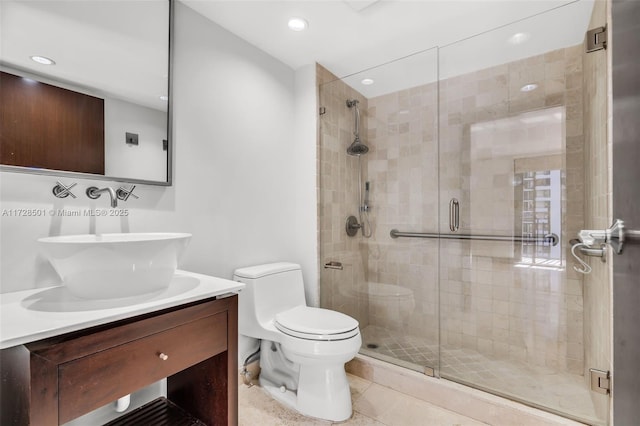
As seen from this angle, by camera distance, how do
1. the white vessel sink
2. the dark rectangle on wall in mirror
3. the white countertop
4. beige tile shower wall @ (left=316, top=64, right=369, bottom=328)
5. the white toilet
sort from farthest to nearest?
beige tile shower wall @ (left=316, top=64, right=369, bottom=328) → the white toilet → the dark rectangle on wall in mirror → the white vessel sink → the white countertop

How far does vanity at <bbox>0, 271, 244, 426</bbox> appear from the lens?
0.75 m

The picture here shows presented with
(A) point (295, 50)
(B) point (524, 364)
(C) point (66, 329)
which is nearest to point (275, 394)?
(C) point (66, 329)

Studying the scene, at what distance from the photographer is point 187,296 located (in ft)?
3.44

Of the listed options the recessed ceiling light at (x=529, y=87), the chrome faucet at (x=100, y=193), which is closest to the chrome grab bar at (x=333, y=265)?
the chrome faucet at (x=100, y=193)

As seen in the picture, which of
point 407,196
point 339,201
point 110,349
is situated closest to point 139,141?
point 110,349

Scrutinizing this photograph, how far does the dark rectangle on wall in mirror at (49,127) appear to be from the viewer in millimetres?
1062

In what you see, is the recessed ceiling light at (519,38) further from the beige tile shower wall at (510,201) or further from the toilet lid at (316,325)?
the toilet lid at (316,325)

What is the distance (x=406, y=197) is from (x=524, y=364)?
1.28m

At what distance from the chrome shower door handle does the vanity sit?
1.57 metres

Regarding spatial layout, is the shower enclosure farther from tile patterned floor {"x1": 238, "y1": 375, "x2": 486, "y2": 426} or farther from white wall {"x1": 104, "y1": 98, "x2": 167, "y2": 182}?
white wall {"x1": 104, "y1": 98, "x2": 167, "y2": 182}

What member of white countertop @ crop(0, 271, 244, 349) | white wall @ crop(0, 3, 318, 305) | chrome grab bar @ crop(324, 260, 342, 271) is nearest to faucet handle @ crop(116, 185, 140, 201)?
white wall @ crop(0, 3, 318, 305)

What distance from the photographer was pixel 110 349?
87 centimetres

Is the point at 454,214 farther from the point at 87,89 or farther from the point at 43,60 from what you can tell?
the point at 43,60

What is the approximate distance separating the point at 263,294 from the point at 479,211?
154 cm
